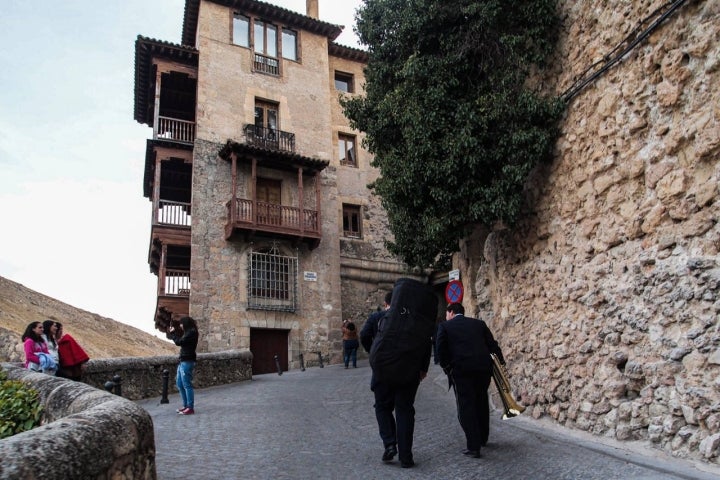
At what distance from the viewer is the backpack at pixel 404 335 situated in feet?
17.0

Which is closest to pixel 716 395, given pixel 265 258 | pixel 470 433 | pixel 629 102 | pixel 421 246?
pixel 470 433

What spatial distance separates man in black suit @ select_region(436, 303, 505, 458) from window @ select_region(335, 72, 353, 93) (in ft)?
63.8

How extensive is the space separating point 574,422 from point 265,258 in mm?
14155

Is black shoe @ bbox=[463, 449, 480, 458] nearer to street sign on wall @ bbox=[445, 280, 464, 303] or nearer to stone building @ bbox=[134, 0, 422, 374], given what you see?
street sign on wall @ bbox=[445, 280, 464, 303]

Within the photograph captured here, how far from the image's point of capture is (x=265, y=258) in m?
19.8

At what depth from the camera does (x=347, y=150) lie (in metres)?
23.7

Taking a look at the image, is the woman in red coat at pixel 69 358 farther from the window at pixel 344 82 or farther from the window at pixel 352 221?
the window at pixel 344 82

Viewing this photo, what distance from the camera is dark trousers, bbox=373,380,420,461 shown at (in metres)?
Result: 5.11

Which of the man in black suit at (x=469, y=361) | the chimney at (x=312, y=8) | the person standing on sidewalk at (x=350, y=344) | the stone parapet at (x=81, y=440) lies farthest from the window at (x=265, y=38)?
the man in black suit at (x=469, y=361)

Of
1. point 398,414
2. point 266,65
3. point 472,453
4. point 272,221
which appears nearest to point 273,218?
point 272,221

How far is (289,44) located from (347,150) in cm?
469

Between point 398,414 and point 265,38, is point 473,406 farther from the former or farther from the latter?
point 265,38

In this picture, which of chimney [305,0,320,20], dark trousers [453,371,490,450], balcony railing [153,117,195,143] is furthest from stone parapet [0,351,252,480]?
chimney [305,0,320,20]

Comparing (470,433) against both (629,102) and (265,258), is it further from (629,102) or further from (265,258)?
(265,258)
